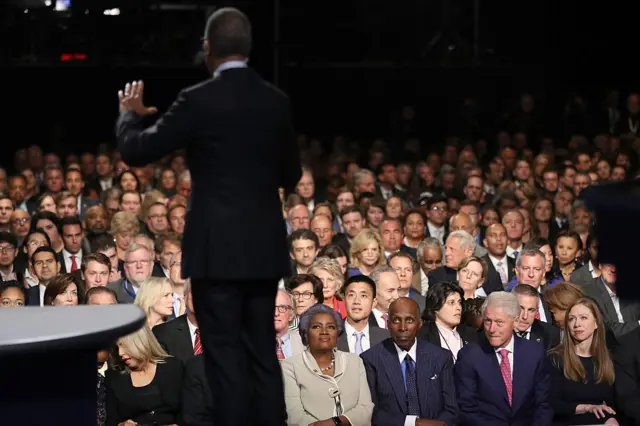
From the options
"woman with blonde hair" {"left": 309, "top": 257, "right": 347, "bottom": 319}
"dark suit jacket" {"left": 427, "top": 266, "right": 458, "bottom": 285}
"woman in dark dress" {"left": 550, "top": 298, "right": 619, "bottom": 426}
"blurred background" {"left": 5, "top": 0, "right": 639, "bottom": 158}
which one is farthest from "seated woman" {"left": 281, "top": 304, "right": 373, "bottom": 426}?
"blurred background" {"left": 5, "top": 0, "right": 639, "bottom": 158}

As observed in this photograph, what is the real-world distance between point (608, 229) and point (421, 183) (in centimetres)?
1239

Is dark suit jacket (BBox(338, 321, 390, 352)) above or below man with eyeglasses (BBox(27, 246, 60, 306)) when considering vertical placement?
below

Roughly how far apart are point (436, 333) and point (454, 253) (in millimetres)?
2329

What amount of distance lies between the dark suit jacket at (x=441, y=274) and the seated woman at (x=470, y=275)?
0.76 metres

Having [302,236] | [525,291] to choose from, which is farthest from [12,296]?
[525,291]

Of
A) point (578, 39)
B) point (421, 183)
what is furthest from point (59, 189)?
point (578, 39)

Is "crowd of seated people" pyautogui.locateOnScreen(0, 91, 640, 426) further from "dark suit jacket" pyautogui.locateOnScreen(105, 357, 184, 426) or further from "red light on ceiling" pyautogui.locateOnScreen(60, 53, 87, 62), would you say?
"red light on ceiling" pyautogui.locateOnScreen(60, 53, 87, 62)

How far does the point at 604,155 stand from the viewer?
16.6 metres

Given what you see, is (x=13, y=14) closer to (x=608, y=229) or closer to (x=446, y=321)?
(x=446, y=321)

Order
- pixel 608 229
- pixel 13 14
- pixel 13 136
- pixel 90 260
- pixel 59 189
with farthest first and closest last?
1. pixel 13 136
2. pixel 13 14
3. pixel 59 189
4. pixel 90 260
5. pixel 608 229

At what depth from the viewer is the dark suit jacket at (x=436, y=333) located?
26.1 ft

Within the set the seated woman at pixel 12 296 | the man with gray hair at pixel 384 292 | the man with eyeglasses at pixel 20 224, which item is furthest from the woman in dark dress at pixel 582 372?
the man with eyeglasses at pixel 20 224

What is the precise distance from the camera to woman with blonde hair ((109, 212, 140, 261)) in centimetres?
1088

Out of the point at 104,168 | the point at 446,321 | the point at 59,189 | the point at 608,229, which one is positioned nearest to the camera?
the point at 608,229
